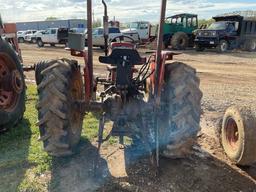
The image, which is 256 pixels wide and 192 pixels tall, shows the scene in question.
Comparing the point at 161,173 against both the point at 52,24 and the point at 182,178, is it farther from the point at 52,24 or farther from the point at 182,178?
the point at 52,24

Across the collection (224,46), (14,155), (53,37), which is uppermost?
(14,155)

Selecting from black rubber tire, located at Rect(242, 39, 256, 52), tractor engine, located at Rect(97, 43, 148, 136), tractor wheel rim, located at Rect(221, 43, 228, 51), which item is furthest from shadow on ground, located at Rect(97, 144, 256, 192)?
black rubber tire, located at Rect(242, 39, 256, 52)

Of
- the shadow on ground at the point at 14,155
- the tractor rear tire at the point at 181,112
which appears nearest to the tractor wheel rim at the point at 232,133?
the tractor rear tire at the point at 181,112

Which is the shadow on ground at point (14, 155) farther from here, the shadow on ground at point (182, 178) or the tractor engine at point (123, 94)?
the tractor engine at point (123, 94)

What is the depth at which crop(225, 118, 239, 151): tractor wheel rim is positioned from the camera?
5.13 metres

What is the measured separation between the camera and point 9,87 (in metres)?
6.03

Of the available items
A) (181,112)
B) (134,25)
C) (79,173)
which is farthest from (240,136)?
(134,25)

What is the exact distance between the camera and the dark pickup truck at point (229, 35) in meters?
22.9

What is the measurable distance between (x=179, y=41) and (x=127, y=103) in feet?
66.4

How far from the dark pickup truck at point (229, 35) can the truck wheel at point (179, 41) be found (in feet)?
3.85

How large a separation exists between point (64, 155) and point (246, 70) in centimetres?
1214

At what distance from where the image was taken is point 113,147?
18.1 ft

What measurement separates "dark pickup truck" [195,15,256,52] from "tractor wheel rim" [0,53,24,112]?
60.7ft

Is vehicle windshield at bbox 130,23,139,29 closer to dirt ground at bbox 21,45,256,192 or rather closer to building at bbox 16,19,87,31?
building at bbox 16,19,87,31
